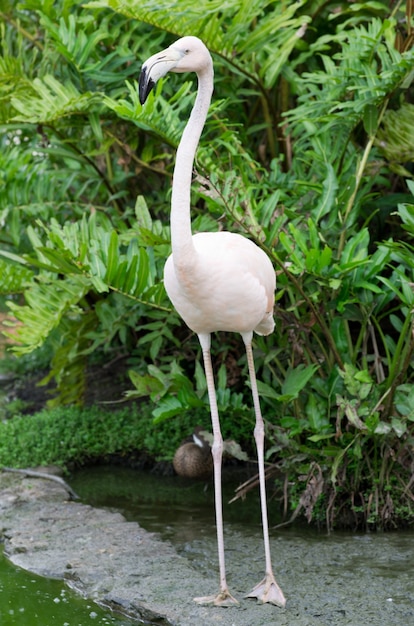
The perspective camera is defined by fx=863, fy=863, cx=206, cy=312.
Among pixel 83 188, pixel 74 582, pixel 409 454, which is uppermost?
pixel 83 188

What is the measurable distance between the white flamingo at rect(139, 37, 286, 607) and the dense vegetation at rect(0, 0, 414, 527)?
1.55 feet

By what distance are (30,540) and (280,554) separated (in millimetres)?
1286

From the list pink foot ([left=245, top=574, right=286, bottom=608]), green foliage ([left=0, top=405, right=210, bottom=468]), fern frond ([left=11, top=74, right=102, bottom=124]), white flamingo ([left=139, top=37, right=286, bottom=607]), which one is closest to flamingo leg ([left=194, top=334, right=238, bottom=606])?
white flamingo ([left=139, top=37, right=286, bottom=607])

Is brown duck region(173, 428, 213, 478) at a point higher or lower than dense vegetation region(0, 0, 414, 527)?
lower

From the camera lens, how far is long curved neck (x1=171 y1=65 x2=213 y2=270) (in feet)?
10.8

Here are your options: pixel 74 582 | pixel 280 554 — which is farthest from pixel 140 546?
pixel 280 554

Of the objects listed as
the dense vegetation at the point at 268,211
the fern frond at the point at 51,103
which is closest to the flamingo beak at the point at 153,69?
the dense vegetation at the point at 268,211

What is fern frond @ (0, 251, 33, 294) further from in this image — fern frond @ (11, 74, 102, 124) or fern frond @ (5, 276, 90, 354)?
fern frond @ (11, 74, 102, 124)

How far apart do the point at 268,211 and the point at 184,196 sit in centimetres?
120

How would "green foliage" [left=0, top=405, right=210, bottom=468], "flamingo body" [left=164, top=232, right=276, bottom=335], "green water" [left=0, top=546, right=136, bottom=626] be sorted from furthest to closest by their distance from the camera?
"green foliage" [left=0, top=405, right=210, bottom=468], "green water" [left=0, top=546, right=136, bottom=626], "flamingo body" [left=164, top=232, right=276, bottom=335]

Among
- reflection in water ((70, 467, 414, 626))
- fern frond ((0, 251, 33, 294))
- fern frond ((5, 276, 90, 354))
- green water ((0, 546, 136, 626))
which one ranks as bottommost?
green water ((0, 546, 136, 626))

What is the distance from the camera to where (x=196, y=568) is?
13.2 ft

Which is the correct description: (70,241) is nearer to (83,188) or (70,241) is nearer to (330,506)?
(83,188)

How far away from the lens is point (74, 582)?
13.0 feet
